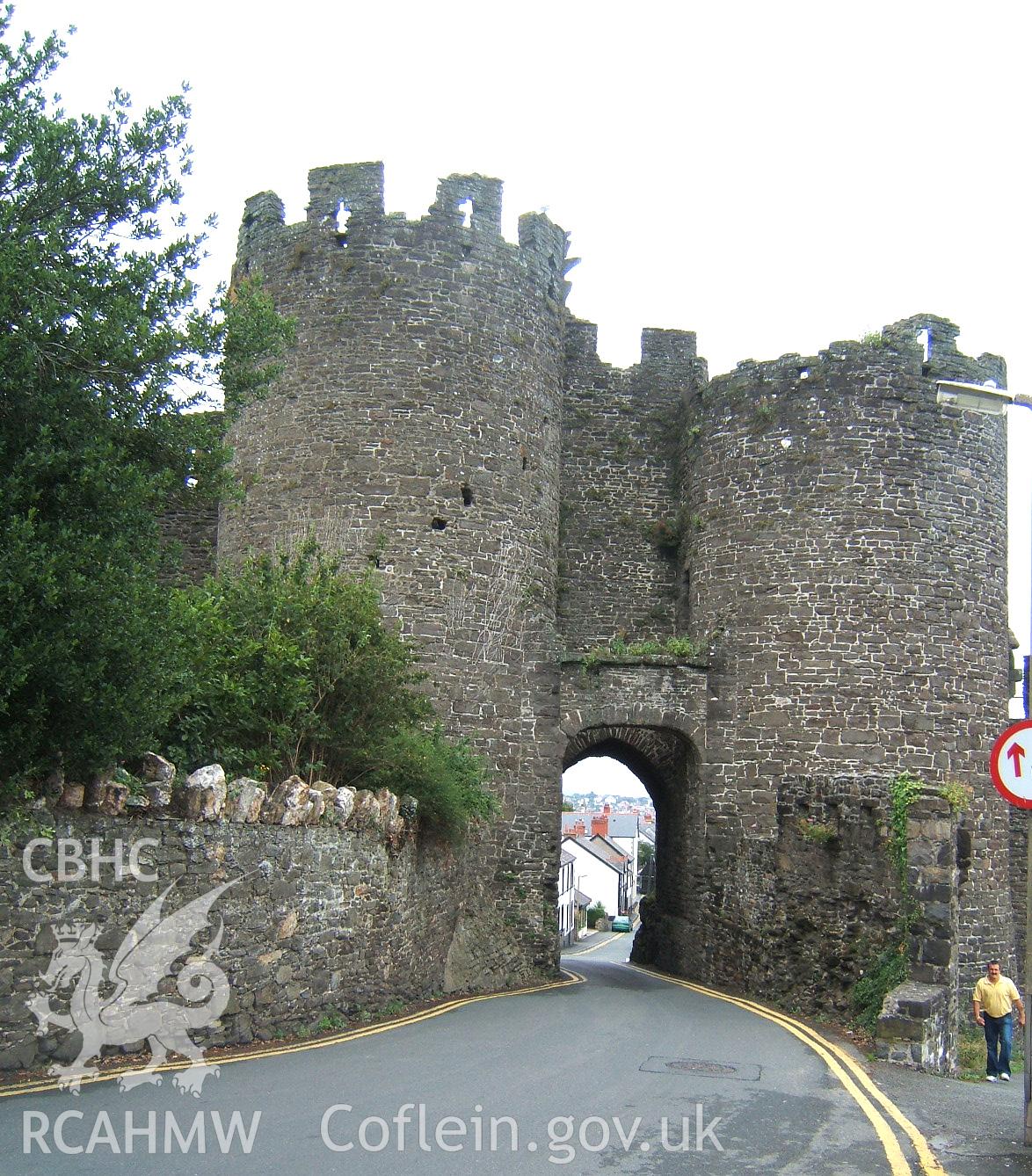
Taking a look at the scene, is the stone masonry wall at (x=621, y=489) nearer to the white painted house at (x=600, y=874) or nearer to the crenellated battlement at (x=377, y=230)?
the crenellated battlement at (x=377, y=230)

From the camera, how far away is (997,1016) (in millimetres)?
13703

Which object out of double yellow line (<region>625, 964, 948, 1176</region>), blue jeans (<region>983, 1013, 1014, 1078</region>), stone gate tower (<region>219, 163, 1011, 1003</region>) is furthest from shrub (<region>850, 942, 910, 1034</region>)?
stone gate tower (<region>219, 163, 1011, 1003</region>)

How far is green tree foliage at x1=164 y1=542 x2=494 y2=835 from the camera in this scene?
13.9 metres

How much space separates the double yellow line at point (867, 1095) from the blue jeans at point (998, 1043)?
1617 millimetres

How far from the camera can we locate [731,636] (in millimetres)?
23531

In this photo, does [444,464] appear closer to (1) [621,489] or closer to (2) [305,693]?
(1) [621,489]

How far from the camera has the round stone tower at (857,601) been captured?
22.3m

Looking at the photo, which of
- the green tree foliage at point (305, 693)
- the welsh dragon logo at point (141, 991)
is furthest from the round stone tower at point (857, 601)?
the welsh dragon logo at point (141, 991)

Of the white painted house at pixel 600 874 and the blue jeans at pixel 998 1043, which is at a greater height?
the blue jeans at pixel 998 1043

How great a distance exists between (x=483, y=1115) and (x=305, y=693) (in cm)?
693

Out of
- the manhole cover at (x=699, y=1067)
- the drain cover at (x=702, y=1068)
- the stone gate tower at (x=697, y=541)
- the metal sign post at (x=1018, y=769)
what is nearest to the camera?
the metal sign post at (x=1018, y=769)

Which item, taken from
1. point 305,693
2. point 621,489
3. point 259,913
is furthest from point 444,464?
point 259,913

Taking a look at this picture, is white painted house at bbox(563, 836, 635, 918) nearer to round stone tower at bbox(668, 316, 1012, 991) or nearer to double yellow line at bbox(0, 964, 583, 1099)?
round stone tower at bbox(668, 316, 1012, 991)

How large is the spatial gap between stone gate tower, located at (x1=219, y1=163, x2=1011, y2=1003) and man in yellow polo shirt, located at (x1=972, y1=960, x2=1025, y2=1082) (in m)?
7.12
